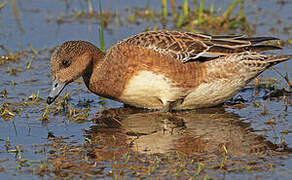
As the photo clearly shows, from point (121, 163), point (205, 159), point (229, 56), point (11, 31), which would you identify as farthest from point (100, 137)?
point (11, 31)

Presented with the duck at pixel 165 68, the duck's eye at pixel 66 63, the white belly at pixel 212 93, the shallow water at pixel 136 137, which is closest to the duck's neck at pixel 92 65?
the duck at pixel 165 68

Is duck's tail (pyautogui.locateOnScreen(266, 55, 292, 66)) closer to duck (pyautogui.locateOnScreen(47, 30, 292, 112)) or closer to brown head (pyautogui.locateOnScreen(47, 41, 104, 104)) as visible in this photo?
duck (pyautogui.locateOnScreen(47, 30, 292, 112))

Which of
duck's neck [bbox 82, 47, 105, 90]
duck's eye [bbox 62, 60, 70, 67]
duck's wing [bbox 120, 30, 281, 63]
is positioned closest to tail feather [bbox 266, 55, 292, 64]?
duck's wing [bbox 120, 30, 281, 63]

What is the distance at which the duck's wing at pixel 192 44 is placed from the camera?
6.99 metres

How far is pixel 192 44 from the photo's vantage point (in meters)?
7.09

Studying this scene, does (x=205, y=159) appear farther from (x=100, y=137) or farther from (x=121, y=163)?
(x=100, y=137)

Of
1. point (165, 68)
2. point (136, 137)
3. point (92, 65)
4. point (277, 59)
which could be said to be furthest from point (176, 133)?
point (277, 59)

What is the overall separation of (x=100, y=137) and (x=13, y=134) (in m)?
0.93

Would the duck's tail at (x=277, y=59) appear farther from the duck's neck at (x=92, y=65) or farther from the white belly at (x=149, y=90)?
the duck's neck at (x=92, y=65)

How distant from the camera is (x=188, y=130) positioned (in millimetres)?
6406

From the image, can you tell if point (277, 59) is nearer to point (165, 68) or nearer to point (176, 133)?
point (165, 68)

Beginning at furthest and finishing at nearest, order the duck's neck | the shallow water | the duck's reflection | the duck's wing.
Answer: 1. the duck's neck
2. the duck's wing
3. the duck's reflection
4. the shallow water

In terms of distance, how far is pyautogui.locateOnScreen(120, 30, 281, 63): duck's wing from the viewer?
6988mm

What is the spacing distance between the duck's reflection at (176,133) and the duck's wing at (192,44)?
0.72 metres
